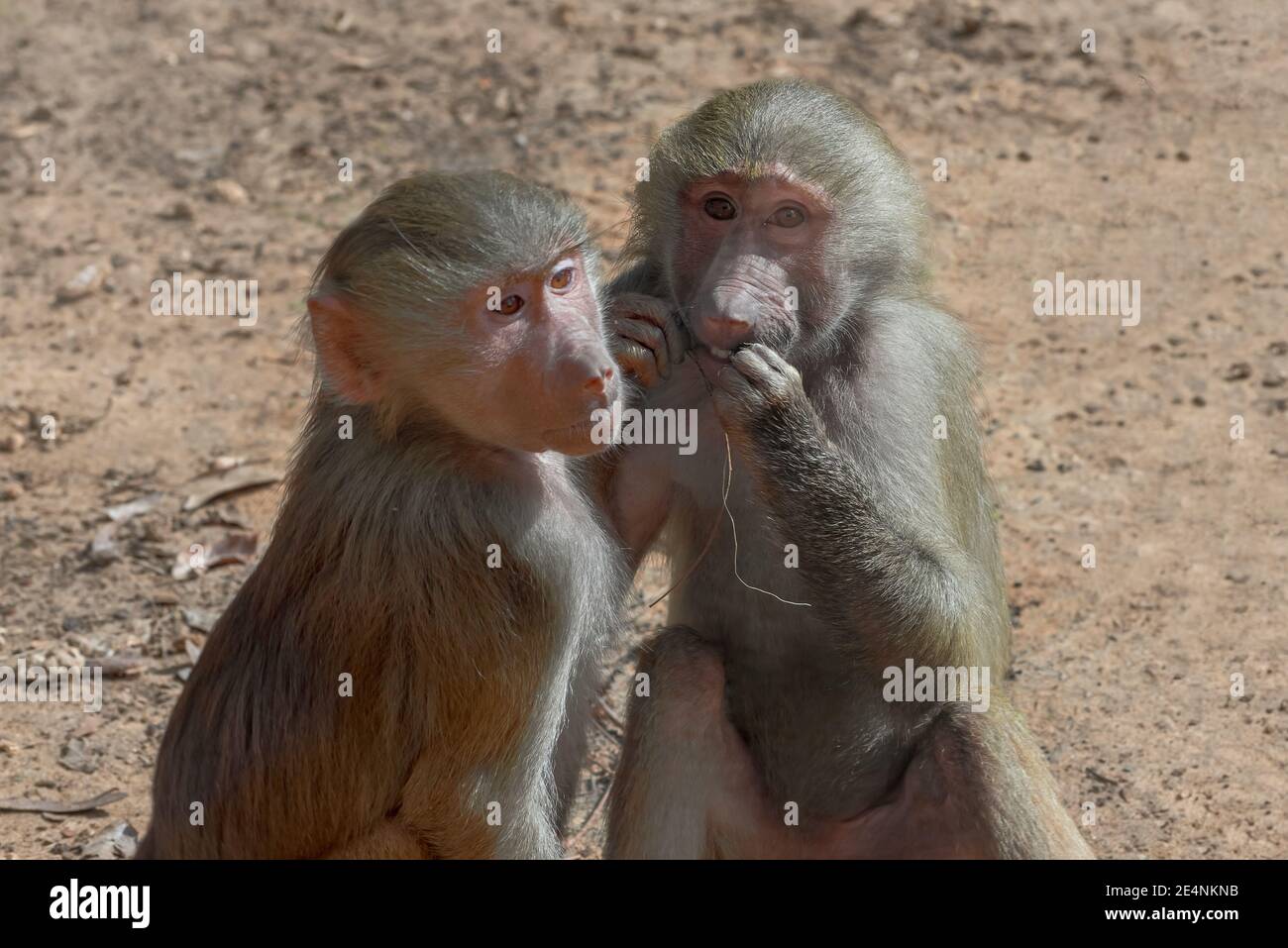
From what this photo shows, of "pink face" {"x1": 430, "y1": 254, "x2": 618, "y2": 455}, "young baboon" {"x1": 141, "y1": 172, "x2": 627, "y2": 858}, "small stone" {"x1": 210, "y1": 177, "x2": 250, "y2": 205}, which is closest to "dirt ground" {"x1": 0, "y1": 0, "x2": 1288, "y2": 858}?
"small stone" {"x1": 210, "y1": 177, "x2": 250, "y2": 205}

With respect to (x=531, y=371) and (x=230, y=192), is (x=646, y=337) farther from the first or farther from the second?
(x=230, y=192)

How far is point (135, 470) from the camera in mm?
7727

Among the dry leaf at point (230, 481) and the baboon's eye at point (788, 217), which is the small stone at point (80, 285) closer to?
the dry leaf at point (230, 481)

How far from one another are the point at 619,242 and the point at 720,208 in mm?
4779

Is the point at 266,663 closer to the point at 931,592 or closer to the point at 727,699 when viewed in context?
the point at 727,699

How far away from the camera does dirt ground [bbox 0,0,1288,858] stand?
6.30 metres

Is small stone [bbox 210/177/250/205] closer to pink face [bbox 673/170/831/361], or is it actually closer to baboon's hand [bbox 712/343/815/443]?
pink face [bbox 673/170/831/361]

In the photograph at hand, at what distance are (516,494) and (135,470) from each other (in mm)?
3856

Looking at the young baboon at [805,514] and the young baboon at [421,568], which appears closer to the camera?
the young baboon at [421,568]

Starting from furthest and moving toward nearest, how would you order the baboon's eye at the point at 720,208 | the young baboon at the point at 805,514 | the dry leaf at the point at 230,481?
1. the dry leaf at the point at 230,481
2. the baboon's eye at the point at 720,208
3. the young baboon at the point at 805,514

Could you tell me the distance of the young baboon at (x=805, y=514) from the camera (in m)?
4.55

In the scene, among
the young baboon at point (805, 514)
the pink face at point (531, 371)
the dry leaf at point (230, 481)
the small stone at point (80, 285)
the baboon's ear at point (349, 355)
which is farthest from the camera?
Result: the small stone at point (80, 285)

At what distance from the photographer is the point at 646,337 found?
15.4 feet

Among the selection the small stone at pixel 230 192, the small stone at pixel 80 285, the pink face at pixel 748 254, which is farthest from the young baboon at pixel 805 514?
the small stone at pixel 230 192
